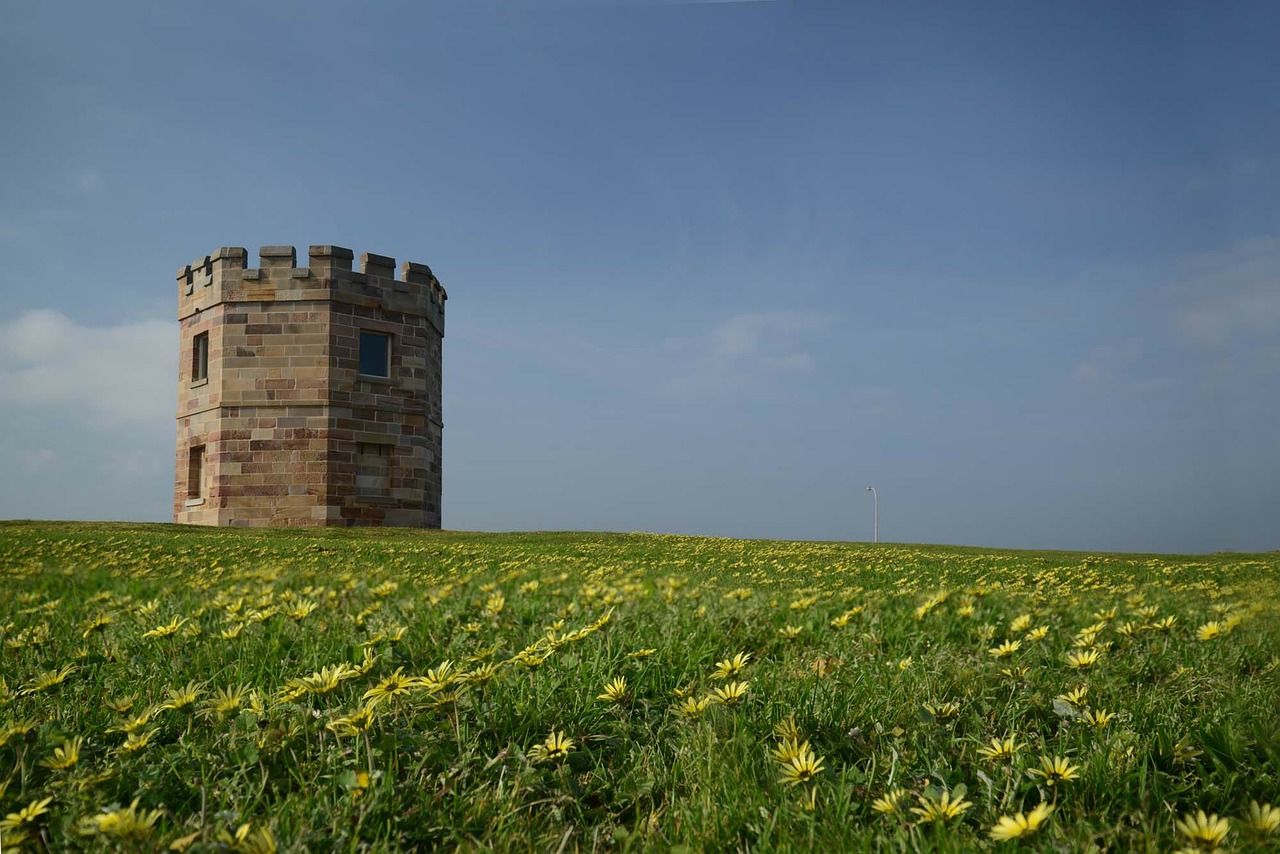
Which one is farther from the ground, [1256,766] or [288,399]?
[288,399]

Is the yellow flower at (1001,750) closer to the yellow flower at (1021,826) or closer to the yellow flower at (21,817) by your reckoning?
the yellow flower at (1021,826)

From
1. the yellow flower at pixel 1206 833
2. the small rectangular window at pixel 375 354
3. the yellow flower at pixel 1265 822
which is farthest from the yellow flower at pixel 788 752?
the small rectangular window at pixel 375 354

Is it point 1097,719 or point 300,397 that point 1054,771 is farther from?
point 300,397

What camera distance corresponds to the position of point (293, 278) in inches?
1075

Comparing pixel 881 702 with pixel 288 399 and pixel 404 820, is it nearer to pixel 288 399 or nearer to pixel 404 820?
pixel 404 820

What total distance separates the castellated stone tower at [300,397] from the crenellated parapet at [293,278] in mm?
40

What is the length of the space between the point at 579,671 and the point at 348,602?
9.67 feet

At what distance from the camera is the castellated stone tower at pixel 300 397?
88.0 feet

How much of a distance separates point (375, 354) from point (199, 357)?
21.1 ft

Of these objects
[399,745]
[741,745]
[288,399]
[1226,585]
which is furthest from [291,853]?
[288,399]

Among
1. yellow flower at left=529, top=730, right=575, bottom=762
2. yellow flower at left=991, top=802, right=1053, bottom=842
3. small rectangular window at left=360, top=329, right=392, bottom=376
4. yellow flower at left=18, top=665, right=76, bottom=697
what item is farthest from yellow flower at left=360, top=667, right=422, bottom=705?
small rectangular window at left=360, top=329, right=392, bottom=376

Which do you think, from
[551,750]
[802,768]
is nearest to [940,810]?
[802,768]

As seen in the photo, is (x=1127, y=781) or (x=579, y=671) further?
(x=579, y=671)

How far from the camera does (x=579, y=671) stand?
347cm
